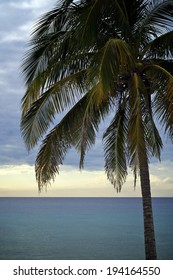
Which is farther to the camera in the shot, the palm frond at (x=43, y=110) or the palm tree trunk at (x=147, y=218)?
the palm frond at (x=43, y=110)

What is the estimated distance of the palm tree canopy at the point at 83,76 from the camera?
252 inches

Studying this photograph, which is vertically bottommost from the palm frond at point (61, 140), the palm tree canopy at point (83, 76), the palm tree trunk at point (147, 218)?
the palm tree trunk at point (147, 218)

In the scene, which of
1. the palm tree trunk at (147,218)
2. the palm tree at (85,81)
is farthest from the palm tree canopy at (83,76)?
the palm tree trunk at (147,218)

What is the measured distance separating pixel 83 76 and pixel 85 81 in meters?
0.15

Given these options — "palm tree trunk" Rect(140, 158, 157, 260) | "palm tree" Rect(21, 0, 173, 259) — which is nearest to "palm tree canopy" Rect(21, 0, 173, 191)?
"palm tree" Rect(21, 0, 173, 259)

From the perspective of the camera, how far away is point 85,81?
6.73m

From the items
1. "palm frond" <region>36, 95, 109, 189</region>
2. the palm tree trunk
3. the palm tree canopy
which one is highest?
the palm tree canopy

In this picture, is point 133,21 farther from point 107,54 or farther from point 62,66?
point 107,54

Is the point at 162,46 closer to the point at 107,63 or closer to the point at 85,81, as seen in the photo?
the point at 85,81

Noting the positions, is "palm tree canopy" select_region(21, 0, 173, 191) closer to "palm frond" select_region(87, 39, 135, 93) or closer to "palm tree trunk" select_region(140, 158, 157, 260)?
"palm tree trunk" select_region(140, 158, 157, 260)

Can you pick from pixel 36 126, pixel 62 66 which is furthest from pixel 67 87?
pixel 36 126

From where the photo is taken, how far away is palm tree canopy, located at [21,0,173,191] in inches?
252

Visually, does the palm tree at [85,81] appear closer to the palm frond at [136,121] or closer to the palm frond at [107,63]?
the palm frond at [136,121]

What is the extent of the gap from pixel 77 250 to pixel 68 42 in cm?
1892
